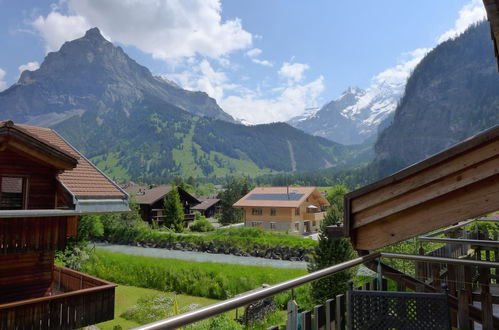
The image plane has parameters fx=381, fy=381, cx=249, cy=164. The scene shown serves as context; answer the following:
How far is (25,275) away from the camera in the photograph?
8.59 meters

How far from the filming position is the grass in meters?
17.2

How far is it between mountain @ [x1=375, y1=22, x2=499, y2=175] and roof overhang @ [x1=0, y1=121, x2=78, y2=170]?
111m

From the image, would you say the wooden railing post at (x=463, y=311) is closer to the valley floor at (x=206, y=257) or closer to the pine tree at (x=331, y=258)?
the pine tree at (x=331, y=258)

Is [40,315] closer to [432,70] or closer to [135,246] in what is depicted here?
[135,246]

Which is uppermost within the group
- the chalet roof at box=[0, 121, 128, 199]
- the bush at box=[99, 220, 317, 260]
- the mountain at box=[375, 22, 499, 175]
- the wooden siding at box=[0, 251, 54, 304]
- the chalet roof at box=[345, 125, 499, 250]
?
the mountain at box=[375, 22, 499, 175]

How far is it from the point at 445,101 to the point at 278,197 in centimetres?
9267

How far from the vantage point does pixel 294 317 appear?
6.68 ft

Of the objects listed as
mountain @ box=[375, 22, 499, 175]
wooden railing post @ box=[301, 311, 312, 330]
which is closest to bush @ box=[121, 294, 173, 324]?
wooden railing post @ box=[301, 311, 312, 330]

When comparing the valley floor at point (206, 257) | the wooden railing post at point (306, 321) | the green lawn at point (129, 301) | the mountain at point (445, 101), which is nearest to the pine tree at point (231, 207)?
the valley floor at point (206, 257)

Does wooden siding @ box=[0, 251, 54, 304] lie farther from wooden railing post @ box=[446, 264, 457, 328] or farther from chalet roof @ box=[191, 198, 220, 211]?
chalet roof @ box=[191, 198, 220, 211]

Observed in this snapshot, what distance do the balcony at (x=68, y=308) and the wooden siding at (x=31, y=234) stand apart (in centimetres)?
103

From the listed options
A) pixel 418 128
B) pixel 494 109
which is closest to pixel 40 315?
pixel 494 109

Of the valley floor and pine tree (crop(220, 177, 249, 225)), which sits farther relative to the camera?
pine tree (crop(220, 177, 249, 225))

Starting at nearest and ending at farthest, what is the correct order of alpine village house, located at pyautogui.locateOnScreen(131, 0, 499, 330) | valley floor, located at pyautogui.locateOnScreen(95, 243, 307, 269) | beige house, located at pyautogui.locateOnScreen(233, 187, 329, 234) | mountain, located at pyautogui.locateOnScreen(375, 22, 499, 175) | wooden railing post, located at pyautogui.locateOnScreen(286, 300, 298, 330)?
wooden railing post, located at pyautogui.locateOnScreen(286, 300, 298, 330) → alpine village house, located at pyautogui.locateOnScreen(131, 0, 499, 330) → valley floor, located at pyautogui.locateOnScreen(95, 243, 307, 269) → beige house, located at pyautogui.locateOnScreen(233, 187, 329, 234) → mountain, located at pyautogui.locateOnScreen(375, 22, 499, 175)
